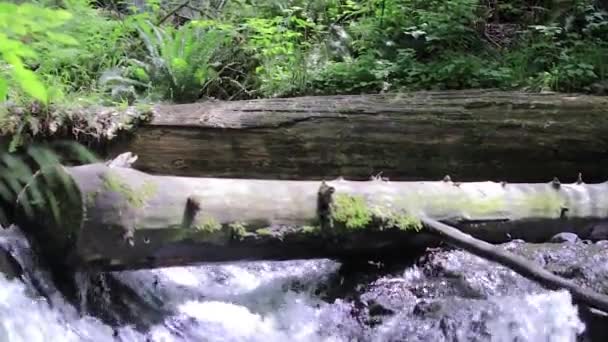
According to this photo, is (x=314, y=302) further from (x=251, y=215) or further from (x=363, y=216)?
(x=251, y=215)

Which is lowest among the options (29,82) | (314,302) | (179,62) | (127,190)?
(314,302)

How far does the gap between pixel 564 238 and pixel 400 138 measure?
4.26ft

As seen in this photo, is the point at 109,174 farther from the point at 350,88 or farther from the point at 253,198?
the point at 350,88

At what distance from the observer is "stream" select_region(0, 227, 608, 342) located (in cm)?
340

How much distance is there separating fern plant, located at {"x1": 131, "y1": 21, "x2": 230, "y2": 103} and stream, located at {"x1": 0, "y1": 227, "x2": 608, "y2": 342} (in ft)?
7.86

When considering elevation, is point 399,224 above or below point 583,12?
below

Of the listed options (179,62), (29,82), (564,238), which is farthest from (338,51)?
(29,82)

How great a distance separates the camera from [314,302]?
12.6 ft

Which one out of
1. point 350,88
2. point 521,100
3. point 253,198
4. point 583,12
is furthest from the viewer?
point 583,12

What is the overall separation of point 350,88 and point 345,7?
1.82m

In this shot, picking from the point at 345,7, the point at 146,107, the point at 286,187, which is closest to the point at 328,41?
the point at 345,7

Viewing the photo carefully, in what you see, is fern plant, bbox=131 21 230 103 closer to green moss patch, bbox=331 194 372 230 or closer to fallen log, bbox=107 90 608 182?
fallen log, bbox=107 90 608 182

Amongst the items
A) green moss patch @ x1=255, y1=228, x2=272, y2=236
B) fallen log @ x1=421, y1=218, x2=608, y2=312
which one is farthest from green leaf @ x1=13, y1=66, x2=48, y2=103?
fallen log @ x1=421, y1=218, x2=608, y2=312

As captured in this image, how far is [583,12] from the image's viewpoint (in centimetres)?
641
